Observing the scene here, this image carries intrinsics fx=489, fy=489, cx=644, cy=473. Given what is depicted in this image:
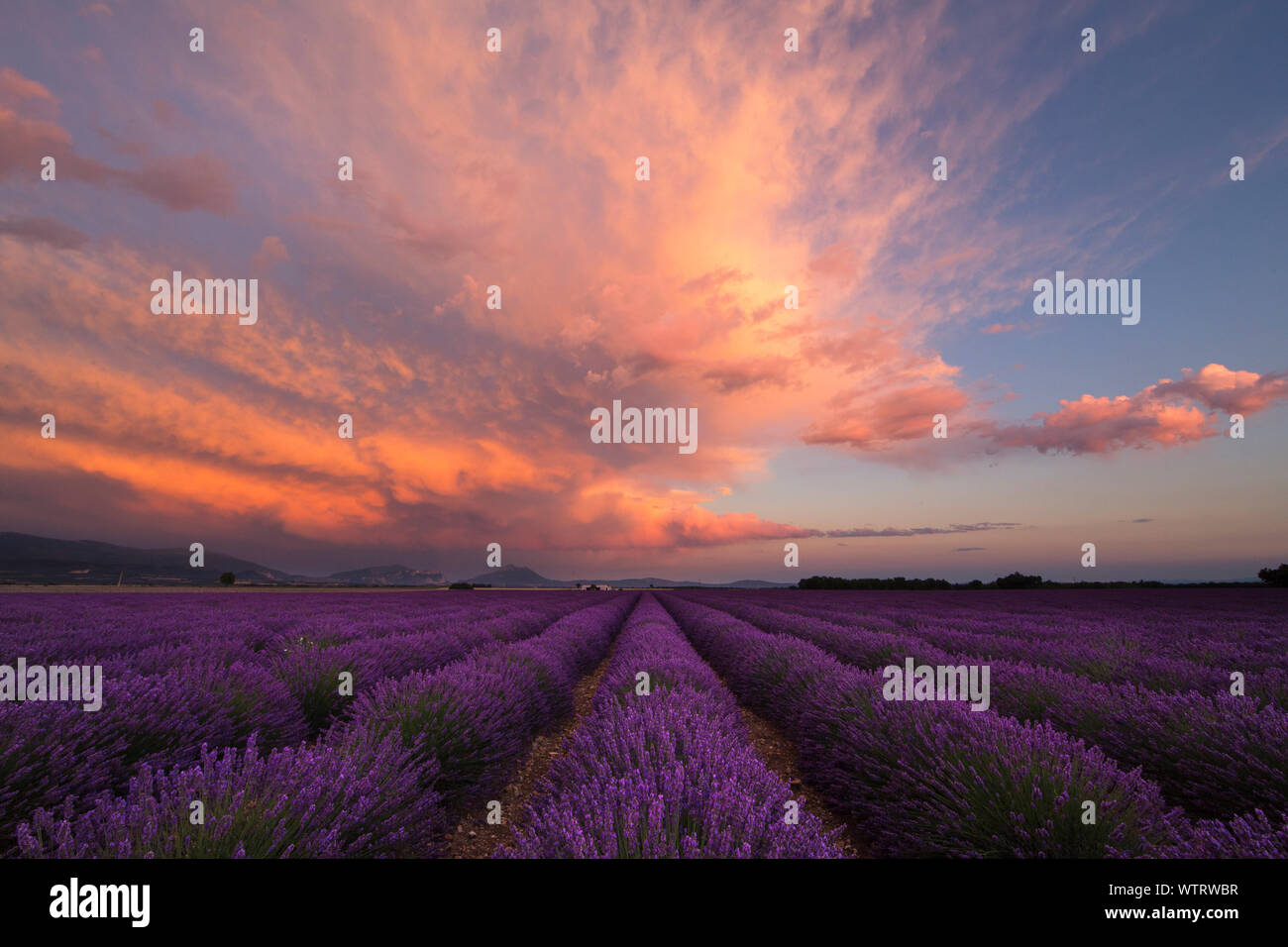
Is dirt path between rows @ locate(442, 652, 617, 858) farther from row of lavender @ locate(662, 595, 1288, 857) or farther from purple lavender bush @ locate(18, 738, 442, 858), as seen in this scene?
row of lavender @ locate(662, 595, 1288, 857)

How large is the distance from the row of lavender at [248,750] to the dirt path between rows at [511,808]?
0.22m

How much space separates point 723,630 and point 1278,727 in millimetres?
7627

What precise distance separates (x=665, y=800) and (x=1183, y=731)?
370 cm

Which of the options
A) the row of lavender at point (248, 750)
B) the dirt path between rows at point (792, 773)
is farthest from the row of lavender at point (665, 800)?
the row of lavender at point (248, 750)

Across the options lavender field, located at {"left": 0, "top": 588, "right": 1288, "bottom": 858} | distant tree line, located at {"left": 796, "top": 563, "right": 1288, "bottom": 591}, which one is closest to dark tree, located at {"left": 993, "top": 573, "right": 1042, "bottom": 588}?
distant tree line, located at {"left": 796, "top": 563, "right": 1288, "bottom": 591}

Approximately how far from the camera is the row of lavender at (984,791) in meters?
1.93

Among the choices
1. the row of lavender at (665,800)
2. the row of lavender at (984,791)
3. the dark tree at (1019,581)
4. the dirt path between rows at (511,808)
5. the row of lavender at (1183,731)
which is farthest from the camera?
the dark tree at (1019,581)

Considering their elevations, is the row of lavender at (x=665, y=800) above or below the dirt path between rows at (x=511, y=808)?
above

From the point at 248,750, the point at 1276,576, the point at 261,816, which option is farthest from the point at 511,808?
the point at 1276,576

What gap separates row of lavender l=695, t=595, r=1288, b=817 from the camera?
8.64ft

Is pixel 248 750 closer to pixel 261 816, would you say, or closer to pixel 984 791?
pixel 261 816

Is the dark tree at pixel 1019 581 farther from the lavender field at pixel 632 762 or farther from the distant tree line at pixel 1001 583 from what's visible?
the lavender field at pixel 632 762
